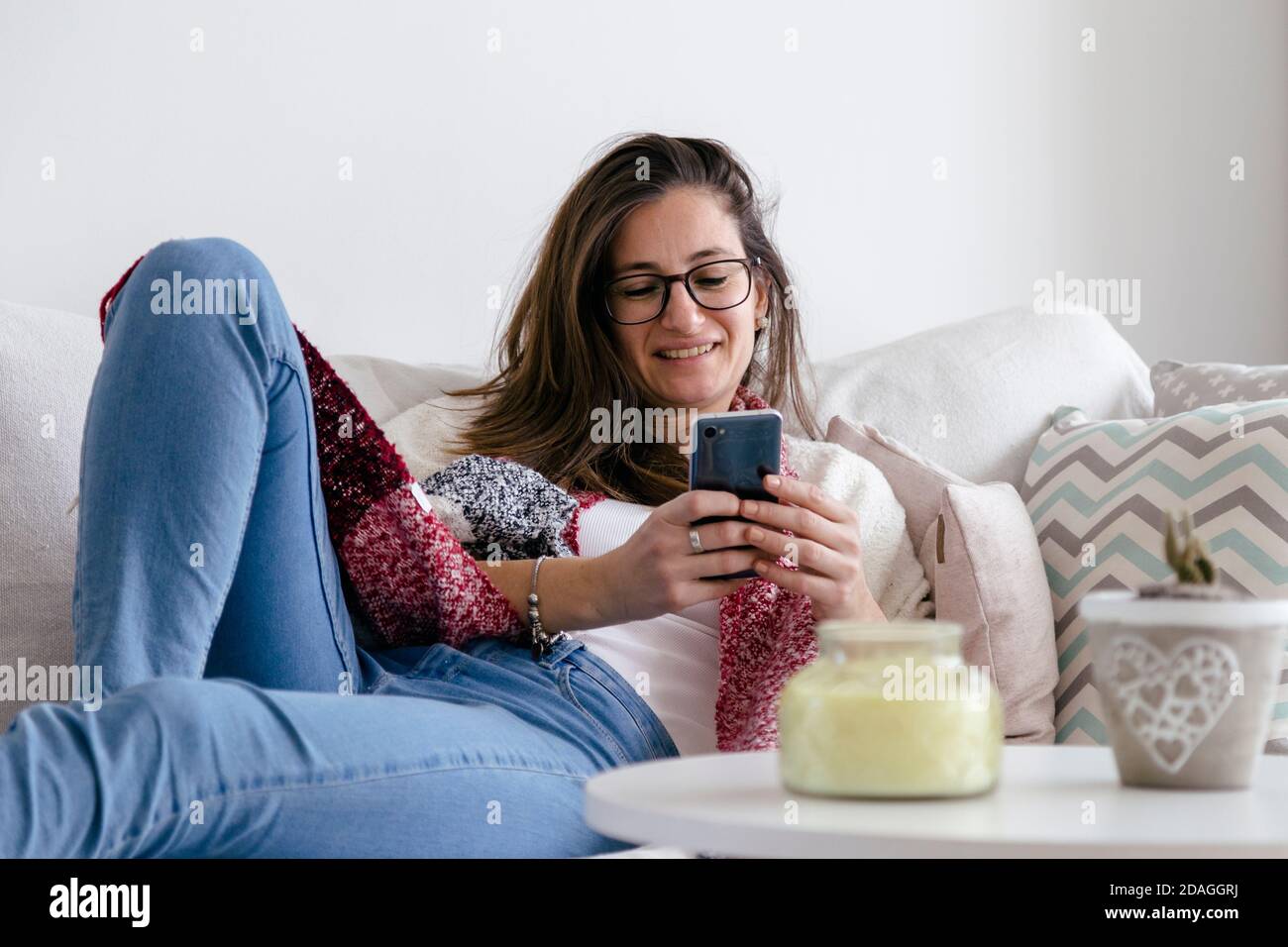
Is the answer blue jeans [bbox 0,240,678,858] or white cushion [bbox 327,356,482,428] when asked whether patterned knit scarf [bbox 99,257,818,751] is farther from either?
white cushion [bbox 327,356,482,428]

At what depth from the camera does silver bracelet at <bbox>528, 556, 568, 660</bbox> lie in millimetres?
1366

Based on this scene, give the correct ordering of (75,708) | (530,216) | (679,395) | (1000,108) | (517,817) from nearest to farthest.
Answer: (75,708)
(517,817)
(679,395)
(530,216)
(1000,108)

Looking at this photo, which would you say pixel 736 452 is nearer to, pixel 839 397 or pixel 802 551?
pixel 802 551

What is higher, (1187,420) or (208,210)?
(208,210)

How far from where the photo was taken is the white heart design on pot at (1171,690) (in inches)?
27.4

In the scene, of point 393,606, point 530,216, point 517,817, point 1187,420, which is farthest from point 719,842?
point 530,216

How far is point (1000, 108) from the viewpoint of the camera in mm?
2285

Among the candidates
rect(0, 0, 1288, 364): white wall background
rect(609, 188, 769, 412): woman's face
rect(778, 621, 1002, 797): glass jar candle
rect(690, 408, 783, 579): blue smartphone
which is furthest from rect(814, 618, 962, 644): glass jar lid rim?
rect(0, 0, 1288, 364): white wall background

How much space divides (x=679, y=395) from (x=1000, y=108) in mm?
944

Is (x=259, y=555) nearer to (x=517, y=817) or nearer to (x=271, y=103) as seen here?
(x=517, y=817)

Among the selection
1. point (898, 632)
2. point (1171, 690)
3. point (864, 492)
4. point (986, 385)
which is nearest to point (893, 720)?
point (898, 632)

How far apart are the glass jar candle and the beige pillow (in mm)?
765

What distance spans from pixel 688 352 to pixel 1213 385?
0.67 metres
